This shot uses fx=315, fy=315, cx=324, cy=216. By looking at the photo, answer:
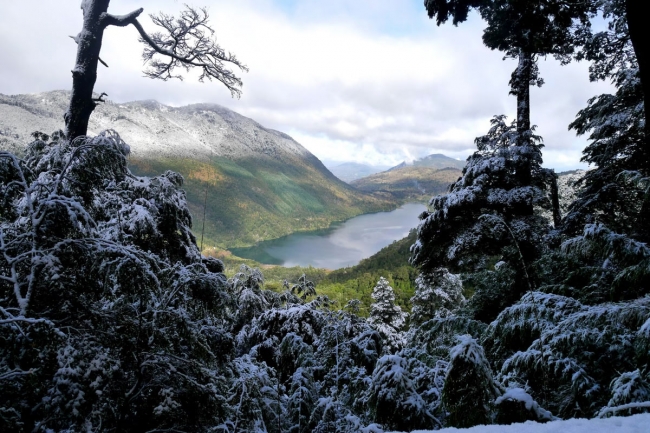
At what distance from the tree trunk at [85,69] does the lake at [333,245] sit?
76.9m

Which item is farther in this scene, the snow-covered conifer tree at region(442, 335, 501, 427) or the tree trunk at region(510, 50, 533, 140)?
the tree trunk at region(510, 50, 533, 140)

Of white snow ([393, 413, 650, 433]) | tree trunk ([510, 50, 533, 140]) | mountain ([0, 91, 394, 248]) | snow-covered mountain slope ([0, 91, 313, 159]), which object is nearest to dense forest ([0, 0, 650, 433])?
white snow ([393, 413, 650, 433])

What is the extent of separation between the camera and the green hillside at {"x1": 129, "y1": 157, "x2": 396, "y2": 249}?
384 feet

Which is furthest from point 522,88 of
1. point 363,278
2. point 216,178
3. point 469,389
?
point 216,178

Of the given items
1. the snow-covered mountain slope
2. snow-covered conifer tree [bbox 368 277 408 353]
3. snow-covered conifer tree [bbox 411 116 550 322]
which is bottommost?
snow-covered conifer tree [bbox 368 277 408 353]

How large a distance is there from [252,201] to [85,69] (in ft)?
472

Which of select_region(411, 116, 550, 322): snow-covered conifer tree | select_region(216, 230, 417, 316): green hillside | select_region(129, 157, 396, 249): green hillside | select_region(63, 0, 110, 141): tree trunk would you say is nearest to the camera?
select_region(63, 0, 110, 141): tree trunk

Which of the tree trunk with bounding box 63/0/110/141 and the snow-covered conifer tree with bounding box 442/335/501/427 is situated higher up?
the tree trunk with bounding box 63/0/110/141

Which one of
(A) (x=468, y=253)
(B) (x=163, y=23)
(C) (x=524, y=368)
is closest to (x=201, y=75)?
(B) (x=163, y=23)

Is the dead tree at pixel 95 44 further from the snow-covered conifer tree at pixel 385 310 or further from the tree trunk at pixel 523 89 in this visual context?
the snow-covered conifer tree at pixel 385 310

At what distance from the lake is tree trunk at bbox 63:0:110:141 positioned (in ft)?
252

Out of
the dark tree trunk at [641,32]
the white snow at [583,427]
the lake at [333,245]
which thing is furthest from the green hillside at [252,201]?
the white snow at [583,427]

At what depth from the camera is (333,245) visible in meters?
105

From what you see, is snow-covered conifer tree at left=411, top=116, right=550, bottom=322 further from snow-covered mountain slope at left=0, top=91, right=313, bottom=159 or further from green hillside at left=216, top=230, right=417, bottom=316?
snow-covered mountain slope at left=0, top=91, right=313, bottom=159
